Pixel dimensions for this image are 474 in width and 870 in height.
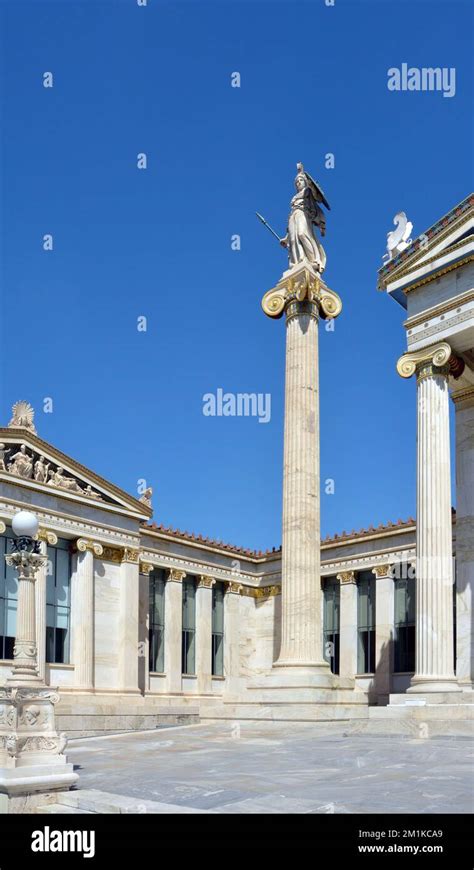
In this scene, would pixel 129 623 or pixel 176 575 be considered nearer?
pixel 129 623

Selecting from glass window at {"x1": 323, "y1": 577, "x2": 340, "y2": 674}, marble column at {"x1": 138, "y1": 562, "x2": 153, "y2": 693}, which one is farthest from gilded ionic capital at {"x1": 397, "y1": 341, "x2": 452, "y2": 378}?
glass window at {"x1": 323, "y1": 577, "x2": 340, "y2": 674}

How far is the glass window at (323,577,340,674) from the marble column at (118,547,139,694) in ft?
37.9

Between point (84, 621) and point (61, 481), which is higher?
point (61, 481)

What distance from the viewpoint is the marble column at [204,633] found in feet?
180

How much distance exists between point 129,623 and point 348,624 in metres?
12.3

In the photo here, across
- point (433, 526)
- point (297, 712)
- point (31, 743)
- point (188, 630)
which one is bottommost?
point (297, 712)

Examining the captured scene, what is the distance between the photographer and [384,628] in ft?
162

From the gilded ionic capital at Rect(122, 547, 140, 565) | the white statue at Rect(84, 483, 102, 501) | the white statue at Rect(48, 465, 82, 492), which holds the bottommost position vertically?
the gilded ionic capital at Rect(122, 547, 140, 565)

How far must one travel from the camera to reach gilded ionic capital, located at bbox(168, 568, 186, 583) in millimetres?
53156

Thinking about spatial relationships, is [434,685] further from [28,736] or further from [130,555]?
[130,555]

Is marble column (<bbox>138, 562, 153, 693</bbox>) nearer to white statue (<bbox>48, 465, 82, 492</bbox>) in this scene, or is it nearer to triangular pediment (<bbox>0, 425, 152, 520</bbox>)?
triangular pediment (<bbox>0, 425, 152, 520</bbox>)

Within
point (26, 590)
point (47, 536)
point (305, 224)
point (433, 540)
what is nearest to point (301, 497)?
point (433, 540)
